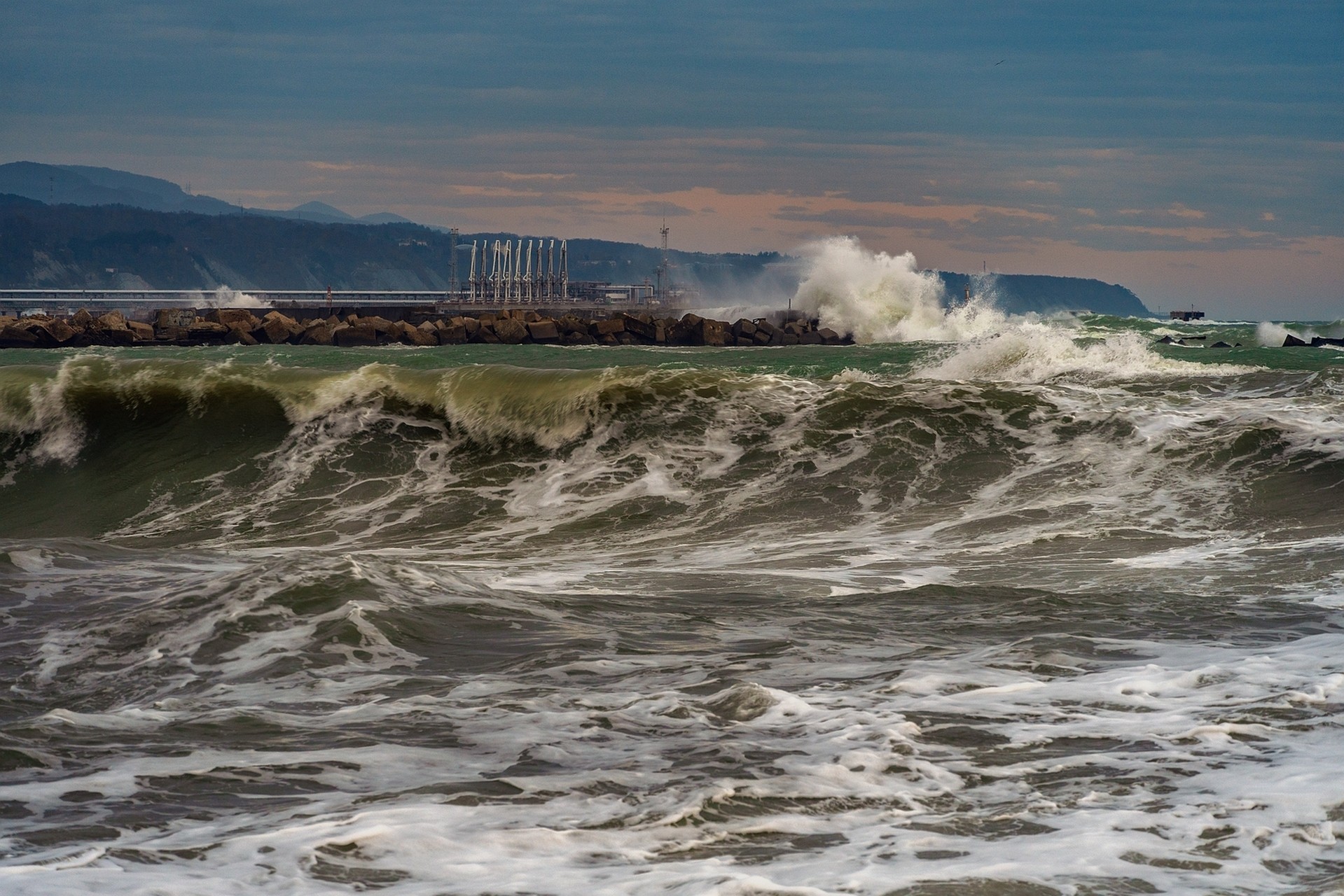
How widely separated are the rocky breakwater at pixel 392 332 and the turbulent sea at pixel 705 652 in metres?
39.9

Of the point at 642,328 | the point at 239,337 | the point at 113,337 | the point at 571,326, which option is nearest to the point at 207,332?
the point at 239,337

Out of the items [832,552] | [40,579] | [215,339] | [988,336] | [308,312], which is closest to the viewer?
[40,579]

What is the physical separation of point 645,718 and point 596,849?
1888 mm

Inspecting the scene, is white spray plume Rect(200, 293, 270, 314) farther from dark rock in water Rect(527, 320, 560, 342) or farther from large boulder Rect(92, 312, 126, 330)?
dark rock in water Rect(527, 320, 560, 342)

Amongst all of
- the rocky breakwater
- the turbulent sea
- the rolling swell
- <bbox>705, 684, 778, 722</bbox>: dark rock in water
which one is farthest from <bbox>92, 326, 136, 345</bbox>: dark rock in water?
<bbox>705, 684, 778, 722</bbox>: dark rock in water

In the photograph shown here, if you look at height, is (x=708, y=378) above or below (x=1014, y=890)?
above

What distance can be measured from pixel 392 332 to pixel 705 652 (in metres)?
55.6

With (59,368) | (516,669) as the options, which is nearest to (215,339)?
(59,368)

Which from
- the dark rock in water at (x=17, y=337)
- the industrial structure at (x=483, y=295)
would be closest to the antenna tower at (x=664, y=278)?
the industrial structure at (x=483, y=295)

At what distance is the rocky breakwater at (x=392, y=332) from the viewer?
60.5 meters

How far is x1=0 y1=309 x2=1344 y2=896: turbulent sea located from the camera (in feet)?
16.7

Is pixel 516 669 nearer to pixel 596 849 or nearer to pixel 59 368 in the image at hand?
pixel 596 849

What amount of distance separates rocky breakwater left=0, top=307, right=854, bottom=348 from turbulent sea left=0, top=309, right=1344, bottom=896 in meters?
39.9

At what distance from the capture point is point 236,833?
17.3ft
